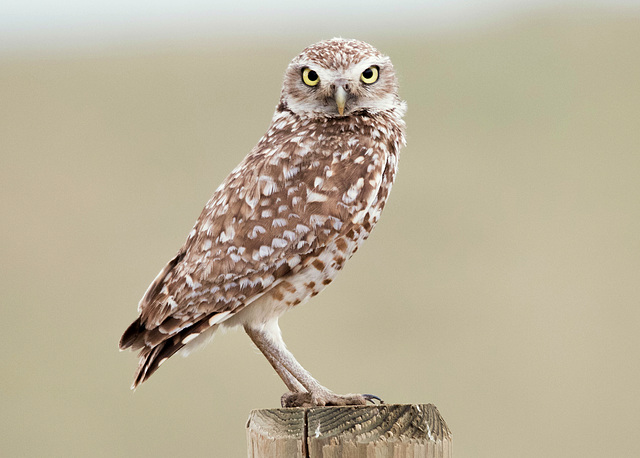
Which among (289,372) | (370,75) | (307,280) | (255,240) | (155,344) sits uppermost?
(370,75)

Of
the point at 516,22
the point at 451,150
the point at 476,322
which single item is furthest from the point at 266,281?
the point at 516,22

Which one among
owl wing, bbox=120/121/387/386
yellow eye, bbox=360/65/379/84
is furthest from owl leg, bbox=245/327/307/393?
yellow eye, bbox=360/65/379/84

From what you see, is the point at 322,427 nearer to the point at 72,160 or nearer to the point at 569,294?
the point at 569,294

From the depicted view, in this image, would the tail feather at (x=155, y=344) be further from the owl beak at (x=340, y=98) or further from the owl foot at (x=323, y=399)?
the owl beak at (x=340, y=98)

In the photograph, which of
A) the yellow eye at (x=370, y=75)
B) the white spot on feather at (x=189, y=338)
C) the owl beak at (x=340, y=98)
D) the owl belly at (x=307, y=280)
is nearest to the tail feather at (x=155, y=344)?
the white spot on feather at (x=189, y=338)

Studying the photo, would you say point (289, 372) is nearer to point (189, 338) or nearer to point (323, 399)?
point (323, 399)

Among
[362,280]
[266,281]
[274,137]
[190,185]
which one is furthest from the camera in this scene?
[190,185]

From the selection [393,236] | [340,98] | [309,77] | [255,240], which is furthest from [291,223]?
[393,236]
